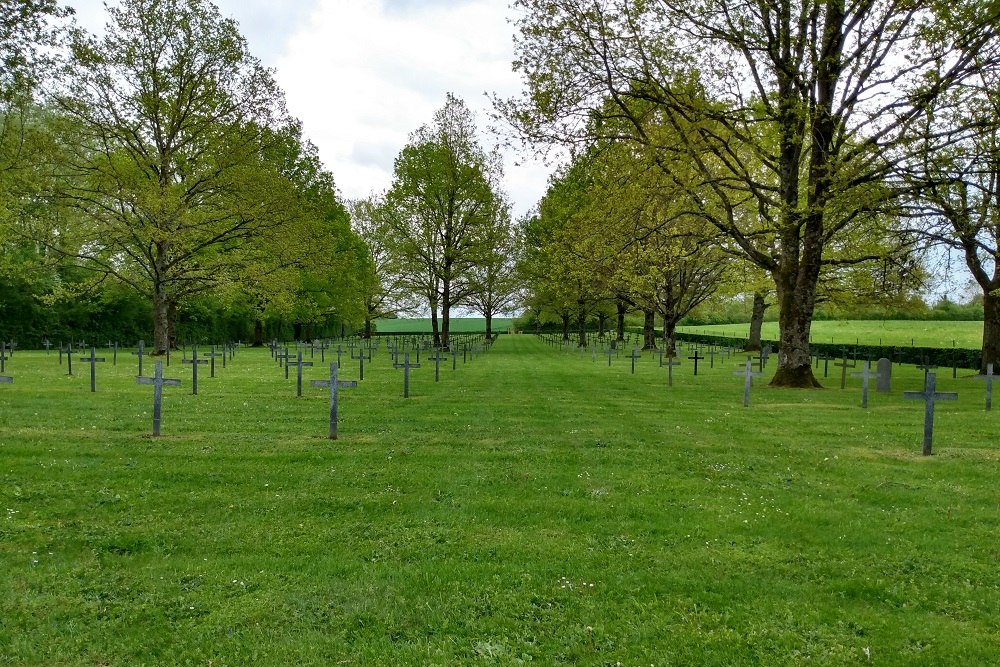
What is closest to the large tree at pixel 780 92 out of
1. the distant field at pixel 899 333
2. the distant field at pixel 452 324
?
the distant field at pixel 899 333

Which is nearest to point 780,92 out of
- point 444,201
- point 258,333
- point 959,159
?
point 959,159

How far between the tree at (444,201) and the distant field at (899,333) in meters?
25.5

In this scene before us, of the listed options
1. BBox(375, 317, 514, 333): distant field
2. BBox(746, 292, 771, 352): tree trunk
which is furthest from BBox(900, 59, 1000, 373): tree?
BBox(375, 317, 514, 333): distant field

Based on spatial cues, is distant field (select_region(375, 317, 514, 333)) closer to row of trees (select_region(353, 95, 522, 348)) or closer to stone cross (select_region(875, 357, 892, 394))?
row of trees (select_region(353, 95, 522, 348))

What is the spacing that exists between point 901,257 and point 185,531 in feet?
70.7

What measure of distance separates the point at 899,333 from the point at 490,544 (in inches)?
2344

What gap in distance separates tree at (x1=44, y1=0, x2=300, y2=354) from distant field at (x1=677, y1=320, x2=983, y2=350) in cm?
3740

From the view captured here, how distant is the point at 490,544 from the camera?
5.48 meters

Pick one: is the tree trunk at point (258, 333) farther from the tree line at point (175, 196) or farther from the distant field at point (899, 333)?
the distant field at point (899, 333)

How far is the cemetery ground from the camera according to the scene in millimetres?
3854

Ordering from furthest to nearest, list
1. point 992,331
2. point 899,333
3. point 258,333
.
Result: point 899,333 → point 258,333 → point 992,331

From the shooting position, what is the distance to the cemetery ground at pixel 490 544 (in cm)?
385

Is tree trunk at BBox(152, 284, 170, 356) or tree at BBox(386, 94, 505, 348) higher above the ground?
tree at BBox(386, 94, 505, 348)

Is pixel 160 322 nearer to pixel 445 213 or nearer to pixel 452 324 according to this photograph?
pixel 445 213
